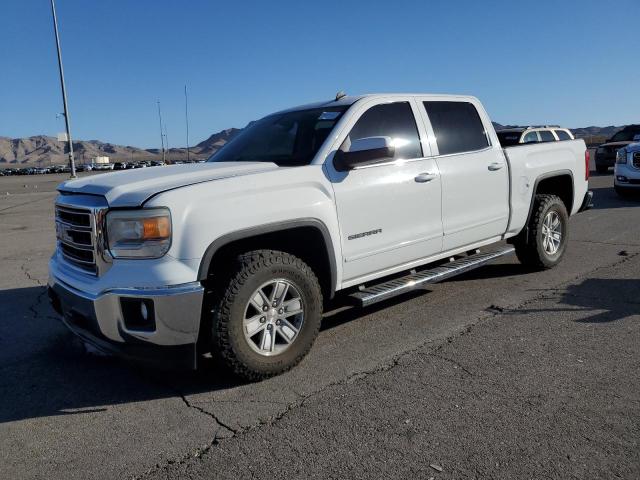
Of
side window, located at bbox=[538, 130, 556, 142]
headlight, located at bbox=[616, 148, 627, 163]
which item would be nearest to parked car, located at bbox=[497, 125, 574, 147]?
side window, located at bbox=[538, 130, 556, 142]

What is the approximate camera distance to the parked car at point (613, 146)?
66.0ft

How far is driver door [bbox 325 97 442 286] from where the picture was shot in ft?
13.4

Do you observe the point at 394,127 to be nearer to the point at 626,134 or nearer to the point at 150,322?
the point at 150,322

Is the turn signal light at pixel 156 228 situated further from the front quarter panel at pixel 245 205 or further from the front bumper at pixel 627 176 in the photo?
the front bumper at pixel 627 176

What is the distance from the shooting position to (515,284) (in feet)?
19.2

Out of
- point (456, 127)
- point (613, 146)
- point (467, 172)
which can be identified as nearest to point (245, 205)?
point (467, 172)

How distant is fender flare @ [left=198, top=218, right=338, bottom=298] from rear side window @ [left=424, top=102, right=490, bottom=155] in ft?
5.50

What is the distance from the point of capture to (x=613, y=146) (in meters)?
20.0

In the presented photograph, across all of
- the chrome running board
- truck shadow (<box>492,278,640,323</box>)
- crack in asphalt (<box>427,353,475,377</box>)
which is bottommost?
truck shadow (<box>492,278,640,323</box>)

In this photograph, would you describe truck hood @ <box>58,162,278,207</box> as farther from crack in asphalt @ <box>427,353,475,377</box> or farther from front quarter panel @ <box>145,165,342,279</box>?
crack in asphalt @ <box>427,353,475,377</box>

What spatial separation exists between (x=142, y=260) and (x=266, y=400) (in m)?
1.16

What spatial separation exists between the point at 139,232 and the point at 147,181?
1.50 feet

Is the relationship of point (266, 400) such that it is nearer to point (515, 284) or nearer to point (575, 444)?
point (575, 444)

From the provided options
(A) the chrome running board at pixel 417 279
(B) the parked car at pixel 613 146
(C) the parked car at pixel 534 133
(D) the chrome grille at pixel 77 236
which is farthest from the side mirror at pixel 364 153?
(B) the parked car at pixel 613 146
